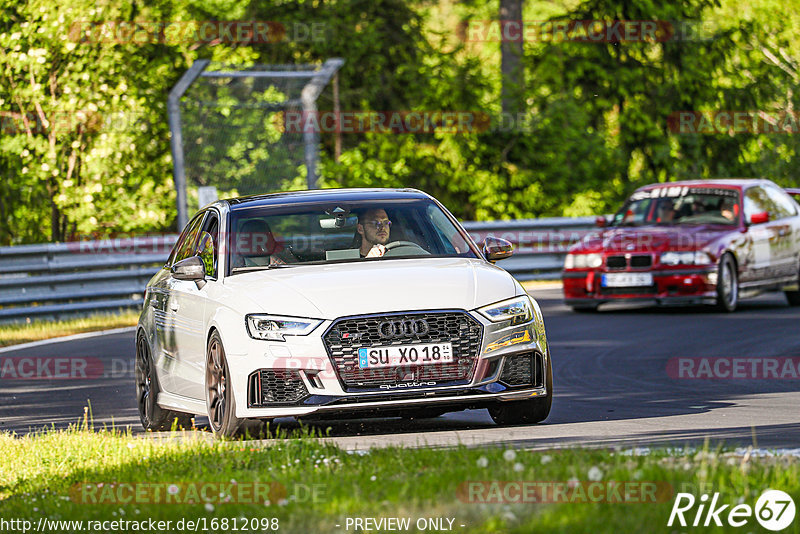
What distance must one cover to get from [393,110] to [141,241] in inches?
590

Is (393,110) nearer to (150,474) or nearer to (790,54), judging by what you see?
(790,54)

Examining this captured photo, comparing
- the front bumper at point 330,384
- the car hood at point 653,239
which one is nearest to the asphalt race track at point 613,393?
the front bumper at point 330,384

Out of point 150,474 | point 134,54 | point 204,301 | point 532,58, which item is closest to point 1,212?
point 134,54

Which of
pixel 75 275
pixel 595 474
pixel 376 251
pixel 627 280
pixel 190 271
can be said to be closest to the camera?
pixel 595 474

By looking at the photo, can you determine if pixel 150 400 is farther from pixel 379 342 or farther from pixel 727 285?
pixel 727 285

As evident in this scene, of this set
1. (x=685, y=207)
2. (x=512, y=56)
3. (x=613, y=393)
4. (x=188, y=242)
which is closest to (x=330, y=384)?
(x=188, y=242)

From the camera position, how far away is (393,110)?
3684cm

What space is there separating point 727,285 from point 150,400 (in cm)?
966

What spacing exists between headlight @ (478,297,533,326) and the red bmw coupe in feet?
31.2

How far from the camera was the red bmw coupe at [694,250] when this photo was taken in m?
18.6

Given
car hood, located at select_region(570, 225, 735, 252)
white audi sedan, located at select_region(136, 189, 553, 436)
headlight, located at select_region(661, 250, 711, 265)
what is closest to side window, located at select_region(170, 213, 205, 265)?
white audi sedan, located at select_region(136, 189, 553, 436)

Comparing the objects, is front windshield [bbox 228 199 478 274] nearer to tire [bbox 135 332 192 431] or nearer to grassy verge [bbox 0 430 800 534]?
tire [bbox 135 332 192 431]

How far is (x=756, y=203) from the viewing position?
19.7 metres

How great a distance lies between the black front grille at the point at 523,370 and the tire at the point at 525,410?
12 cm
